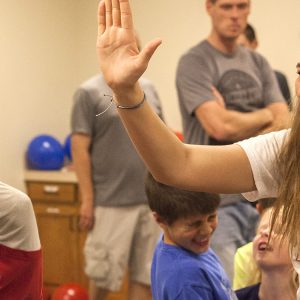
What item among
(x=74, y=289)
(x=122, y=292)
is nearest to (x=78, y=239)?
(x=122, y=292)

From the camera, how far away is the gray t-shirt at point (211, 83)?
2.56 meters

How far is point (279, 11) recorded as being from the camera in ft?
14.6

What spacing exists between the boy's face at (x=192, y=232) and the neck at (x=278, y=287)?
0.18 m

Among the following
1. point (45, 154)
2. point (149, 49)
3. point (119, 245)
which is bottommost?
point (119, 245)

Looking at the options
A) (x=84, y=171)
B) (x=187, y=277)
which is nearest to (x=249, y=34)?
(x=84, y=171)

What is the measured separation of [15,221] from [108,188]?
174 centimetres

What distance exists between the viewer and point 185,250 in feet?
5.65

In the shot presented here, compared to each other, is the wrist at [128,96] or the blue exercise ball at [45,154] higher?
the wrist at [128,96]

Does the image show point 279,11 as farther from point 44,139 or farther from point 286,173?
point 286,173

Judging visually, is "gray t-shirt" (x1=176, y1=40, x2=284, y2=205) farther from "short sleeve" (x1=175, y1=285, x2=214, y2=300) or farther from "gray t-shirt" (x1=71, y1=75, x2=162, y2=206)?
"short sleeve" (x1=175, y1=285, x2=214, y2=300)

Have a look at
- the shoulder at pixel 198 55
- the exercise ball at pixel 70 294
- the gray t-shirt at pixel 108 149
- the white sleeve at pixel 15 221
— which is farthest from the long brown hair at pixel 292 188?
the exercise ball at pixel 70 294

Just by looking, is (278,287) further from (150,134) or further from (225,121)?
(225,121)

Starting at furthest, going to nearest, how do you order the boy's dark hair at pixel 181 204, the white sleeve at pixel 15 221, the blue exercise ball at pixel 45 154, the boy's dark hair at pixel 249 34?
the blue exercise ball at pixel 45 154 → the boy's dark hair at pixel 249 34 → the boy's dark hair at pixel 181 204 → the white sleeve at pixel 15 221

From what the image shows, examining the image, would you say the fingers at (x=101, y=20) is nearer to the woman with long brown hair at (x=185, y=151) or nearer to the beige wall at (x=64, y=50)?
the woman with long brown hair at (x=185, y=151)
